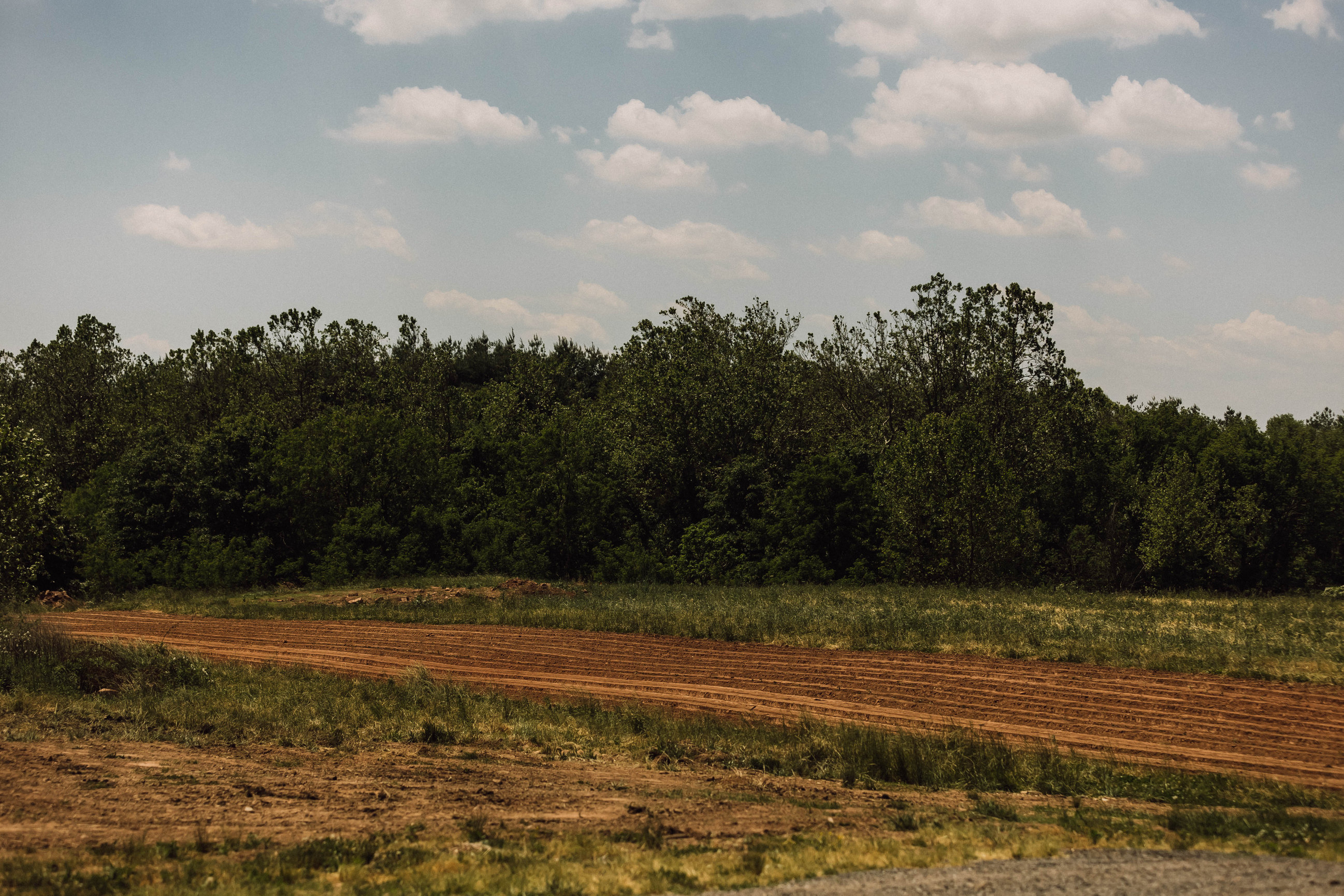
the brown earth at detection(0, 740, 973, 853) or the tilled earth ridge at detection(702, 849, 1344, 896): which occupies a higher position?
the tilled earth ridge at detection(702, 849, 1344, 896)

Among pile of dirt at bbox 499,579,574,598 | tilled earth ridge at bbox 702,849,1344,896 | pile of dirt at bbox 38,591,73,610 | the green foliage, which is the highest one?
the green foliage

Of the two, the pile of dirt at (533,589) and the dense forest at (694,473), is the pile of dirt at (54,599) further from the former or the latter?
the pile of dirt at (533,589)

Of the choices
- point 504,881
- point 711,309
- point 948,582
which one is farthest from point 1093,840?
point 711,309

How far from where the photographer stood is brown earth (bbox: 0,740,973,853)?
9.59m

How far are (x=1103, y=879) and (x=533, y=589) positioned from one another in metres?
29.6

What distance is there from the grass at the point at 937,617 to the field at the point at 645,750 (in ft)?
0.63

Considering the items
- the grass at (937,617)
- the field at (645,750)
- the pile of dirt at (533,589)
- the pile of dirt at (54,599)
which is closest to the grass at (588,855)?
the field at (645,750)

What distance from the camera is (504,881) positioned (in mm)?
7969

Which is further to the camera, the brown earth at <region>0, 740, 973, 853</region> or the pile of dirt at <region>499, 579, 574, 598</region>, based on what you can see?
the pile of dirt at <region>499, 579, 574, 598</region>

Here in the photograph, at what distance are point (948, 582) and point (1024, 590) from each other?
5145 mm

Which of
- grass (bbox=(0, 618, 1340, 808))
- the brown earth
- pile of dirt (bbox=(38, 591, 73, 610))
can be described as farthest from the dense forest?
the brown earth

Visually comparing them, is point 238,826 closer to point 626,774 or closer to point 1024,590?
point 626,774

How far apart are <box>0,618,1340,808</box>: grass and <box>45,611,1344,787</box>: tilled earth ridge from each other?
132 cm

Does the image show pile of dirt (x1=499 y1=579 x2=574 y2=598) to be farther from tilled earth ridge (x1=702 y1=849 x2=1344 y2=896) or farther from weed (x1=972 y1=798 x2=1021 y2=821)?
tilled earth ridge (x1=702 y1=849 x2=1344 y2=896)
